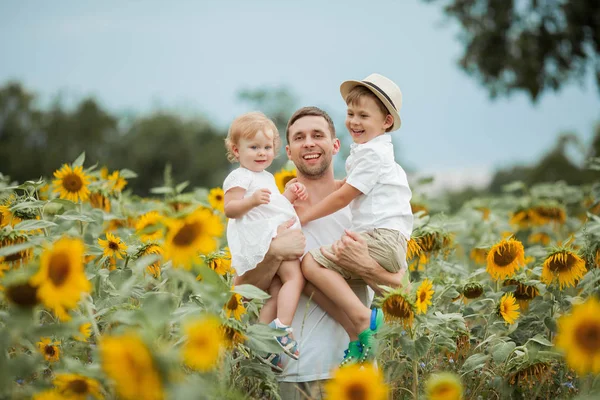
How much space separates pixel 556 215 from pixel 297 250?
4060mm

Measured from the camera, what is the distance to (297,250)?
310cm

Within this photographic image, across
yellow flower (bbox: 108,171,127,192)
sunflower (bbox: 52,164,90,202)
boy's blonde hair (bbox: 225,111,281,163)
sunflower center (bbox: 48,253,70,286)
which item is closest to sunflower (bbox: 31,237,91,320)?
sunflower center (bbox: 48,253,70,286)

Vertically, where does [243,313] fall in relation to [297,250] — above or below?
below

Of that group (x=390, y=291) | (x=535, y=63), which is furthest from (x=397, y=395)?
(x=535, y=63)

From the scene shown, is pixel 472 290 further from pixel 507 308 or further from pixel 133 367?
pixel 133 367

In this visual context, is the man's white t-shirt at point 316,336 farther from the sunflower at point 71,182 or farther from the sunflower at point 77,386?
the sunflower at point 71,182

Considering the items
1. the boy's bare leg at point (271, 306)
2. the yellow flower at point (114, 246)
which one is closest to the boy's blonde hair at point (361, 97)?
the boy's bare leg at point (271, 306)

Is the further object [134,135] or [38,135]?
[134,135]

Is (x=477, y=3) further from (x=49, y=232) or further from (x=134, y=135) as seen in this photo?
(x=134, y=135)

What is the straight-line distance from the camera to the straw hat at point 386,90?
3307mm

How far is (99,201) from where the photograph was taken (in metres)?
4.79

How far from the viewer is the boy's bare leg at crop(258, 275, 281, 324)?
10.2 ft

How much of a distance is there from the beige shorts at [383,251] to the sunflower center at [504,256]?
54 cm

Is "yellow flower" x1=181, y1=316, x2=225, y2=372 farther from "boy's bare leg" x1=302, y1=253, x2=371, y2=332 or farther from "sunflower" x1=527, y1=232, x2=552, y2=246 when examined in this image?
"sunflower" x1=527, y1=232, x2=552, y2=246
